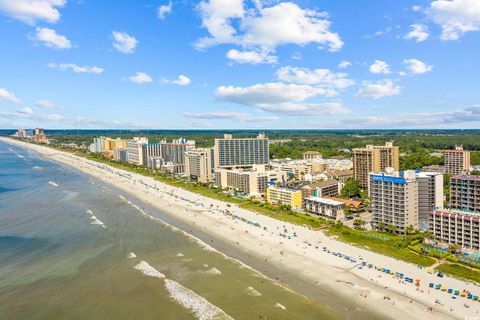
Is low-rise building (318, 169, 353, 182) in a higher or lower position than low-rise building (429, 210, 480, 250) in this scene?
higher

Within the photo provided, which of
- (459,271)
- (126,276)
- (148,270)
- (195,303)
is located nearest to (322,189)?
(459,271)

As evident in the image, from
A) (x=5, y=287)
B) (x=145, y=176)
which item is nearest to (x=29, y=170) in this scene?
(x=145, y=176)

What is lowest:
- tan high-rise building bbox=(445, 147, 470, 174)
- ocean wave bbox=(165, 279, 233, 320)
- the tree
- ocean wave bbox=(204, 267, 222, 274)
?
ocean wave bbox=(165, 279, 233, 320)

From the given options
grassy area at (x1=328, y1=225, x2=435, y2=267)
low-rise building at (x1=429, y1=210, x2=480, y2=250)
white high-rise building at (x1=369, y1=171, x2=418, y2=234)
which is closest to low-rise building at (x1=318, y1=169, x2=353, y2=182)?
white high-rise building at (x1=369, y1=171, x2=418, y2=234)

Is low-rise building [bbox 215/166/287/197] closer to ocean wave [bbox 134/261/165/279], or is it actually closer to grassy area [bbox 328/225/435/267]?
grassy area [bbox 328/225/435/267]

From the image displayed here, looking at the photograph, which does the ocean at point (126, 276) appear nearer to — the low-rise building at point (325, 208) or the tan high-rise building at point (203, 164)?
the low-rise building at point (325, 208)

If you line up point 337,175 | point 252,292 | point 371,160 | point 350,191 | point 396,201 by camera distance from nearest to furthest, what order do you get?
point 252,292, point 396,201, point 350,191, point 371,160, point 337,175

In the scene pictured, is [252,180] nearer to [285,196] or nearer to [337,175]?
[285,196]
